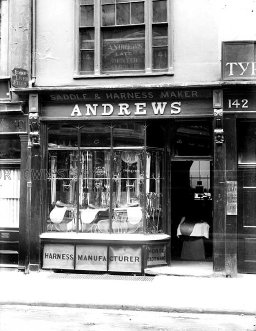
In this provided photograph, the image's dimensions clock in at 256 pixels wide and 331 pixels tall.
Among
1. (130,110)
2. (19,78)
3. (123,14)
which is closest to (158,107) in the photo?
(130,110)

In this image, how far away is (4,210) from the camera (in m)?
12.7

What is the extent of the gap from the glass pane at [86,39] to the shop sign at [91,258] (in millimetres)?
4824

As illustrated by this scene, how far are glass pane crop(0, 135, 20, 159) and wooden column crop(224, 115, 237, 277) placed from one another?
512 centimetres

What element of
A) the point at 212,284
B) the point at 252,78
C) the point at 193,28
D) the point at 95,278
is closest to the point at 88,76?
the point at 193,28

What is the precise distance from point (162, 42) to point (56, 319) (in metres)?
6.85

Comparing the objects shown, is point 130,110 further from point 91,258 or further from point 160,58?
point 91,258

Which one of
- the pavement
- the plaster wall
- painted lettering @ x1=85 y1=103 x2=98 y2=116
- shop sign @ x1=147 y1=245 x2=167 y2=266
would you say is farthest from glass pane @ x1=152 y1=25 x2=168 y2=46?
the pavement

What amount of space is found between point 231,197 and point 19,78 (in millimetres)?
5702

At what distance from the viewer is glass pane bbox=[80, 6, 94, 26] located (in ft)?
40.1

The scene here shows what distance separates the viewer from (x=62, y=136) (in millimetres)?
12320

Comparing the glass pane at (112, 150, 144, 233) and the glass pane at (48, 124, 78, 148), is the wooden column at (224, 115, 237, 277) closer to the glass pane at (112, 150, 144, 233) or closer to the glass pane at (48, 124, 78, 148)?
the glass pane at (112, 150, 144, 233)

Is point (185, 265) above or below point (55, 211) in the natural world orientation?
below

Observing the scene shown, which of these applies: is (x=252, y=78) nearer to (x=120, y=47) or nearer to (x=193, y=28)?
(x=193, y=28)

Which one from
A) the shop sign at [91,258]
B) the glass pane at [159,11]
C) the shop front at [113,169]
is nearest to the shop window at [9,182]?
the shop front at [113,169]
